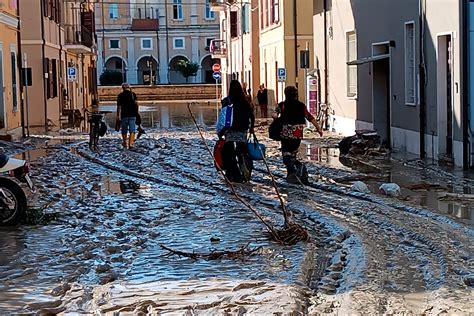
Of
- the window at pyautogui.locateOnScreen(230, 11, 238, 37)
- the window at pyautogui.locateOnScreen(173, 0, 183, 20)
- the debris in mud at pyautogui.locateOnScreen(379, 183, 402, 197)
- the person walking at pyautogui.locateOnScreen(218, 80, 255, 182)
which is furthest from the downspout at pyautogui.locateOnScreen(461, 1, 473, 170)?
the window at pyautogui.locateOnScreen(173, 0, 183, 20)

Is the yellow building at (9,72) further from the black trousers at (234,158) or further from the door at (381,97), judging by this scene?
the black trousers at (234,158)

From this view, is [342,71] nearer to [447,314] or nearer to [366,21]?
[366,21]

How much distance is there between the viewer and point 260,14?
50.8 metres

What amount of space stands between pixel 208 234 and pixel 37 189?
5.81m

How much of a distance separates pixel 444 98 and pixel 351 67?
8842 millimetres

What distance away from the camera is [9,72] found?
30344mm

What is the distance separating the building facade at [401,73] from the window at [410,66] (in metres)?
0.02

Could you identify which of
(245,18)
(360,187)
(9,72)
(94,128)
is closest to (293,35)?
(9,72)

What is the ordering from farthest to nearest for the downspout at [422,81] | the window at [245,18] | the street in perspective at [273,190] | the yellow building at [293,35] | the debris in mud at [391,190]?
the window at [245,18] → the yellow building at [293,35] → the downspout at [422,81] → the debris in mud at [391,190] → the street in perspective at [273,190]

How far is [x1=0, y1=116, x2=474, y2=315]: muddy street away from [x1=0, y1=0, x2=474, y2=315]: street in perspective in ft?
0.11

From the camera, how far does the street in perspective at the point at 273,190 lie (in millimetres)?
8273

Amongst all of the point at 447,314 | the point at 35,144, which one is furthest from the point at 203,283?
Answer: the point at 35,144

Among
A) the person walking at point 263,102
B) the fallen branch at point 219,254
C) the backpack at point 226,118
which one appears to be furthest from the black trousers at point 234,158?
the person walking at point 263,102

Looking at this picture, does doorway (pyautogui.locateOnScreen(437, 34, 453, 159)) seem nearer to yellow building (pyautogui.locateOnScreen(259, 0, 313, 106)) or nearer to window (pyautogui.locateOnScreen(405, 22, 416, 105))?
window (pyautogui.locateOnScreen(405, 22, 416, 105))
